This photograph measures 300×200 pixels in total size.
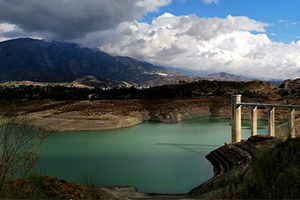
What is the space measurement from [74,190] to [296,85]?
9105 cm

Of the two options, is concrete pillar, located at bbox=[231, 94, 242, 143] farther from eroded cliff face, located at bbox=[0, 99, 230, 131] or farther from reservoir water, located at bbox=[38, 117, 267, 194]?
eroded cliff face, located at bbox=[0, 99, 230, 131]

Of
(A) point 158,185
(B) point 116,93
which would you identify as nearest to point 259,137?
(A) point 158,185

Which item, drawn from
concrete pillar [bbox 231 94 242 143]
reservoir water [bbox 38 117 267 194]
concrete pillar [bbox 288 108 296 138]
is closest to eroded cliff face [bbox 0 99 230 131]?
reservoir water [bbox 38 117 267 194]

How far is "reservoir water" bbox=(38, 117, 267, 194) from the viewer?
17562mm

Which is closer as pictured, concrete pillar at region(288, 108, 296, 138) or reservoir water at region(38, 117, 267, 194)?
concrete pillar at region(288, 108, 296, 138)

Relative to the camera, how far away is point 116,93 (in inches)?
2785

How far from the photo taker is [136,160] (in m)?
22.6

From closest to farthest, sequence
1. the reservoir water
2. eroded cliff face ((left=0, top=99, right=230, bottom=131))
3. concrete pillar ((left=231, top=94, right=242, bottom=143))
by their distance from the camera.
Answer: the reservoir water → concrete pillar ((left=231, top=94, right=242, bottom=143)) → eroded cliff face ((left=0, top=99, right=230, bottom=131))

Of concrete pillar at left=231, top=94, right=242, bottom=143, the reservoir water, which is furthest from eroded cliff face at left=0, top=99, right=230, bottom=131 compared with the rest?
concrete pillar at left=231, top=94, right=242, bottom=143

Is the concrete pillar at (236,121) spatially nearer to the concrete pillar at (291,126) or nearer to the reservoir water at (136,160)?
the reservoir water at (136,160)

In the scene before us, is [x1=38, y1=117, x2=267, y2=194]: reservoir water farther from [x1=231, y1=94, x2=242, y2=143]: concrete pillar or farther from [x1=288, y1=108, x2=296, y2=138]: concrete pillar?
[x1=288, y1=108, x2=296, y2=138]: concrete pillar

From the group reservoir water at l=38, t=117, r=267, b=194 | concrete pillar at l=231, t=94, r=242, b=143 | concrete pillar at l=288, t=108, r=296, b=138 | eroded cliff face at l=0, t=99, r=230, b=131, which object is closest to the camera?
concrete pillar at l=288, t=108, r=296, b=138

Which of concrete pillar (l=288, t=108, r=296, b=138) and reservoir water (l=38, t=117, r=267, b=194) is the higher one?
concrete pillar (l=288, t=108, r=296, b=138)

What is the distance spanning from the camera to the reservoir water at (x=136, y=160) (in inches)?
691
